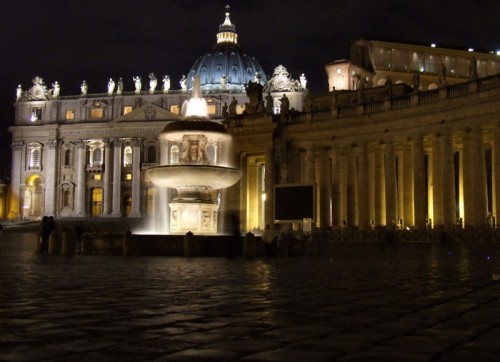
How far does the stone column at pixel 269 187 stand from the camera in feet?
173

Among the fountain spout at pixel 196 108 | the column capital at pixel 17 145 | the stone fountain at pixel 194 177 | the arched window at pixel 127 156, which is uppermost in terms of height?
the column capital at pixel 17 145

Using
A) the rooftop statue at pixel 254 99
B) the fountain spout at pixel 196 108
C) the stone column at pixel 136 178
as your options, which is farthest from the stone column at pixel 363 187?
the stone column at pixel 136 178

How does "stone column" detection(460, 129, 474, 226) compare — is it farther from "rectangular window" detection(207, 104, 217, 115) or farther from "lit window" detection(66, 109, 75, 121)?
"lit window" detection(66, 109, 75, 121)

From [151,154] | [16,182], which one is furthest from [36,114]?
[151,154]

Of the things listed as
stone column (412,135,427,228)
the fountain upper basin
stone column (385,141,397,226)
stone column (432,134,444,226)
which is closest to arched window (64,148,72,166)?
stone column (385,141,397,226)

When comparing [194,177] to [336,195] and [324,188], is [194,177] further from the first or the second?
[336,195]

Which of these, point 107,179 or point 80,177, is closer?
point 107,179

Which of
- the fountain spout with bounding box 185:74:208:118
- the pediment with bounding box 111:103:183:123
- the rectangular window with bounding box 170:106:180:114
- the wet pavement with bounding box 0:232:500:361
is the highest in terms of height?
the rectangular window with bounding box 170:106:180:114

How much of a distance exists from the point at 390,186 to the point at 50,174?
98.6 m

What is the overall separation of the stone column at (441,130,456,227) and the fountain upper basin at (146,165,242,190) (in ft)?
55.9

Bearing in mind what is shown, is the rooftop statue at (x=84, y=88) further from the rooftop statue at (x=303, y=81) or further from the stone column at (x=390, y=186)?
the stone column at (x=390, y=186)

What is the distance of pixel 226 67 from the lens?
557ft

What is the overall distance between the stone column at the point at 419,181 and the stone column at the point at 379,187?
610 cm

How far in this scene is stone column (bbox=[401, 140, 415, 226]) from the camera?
1980 inches
